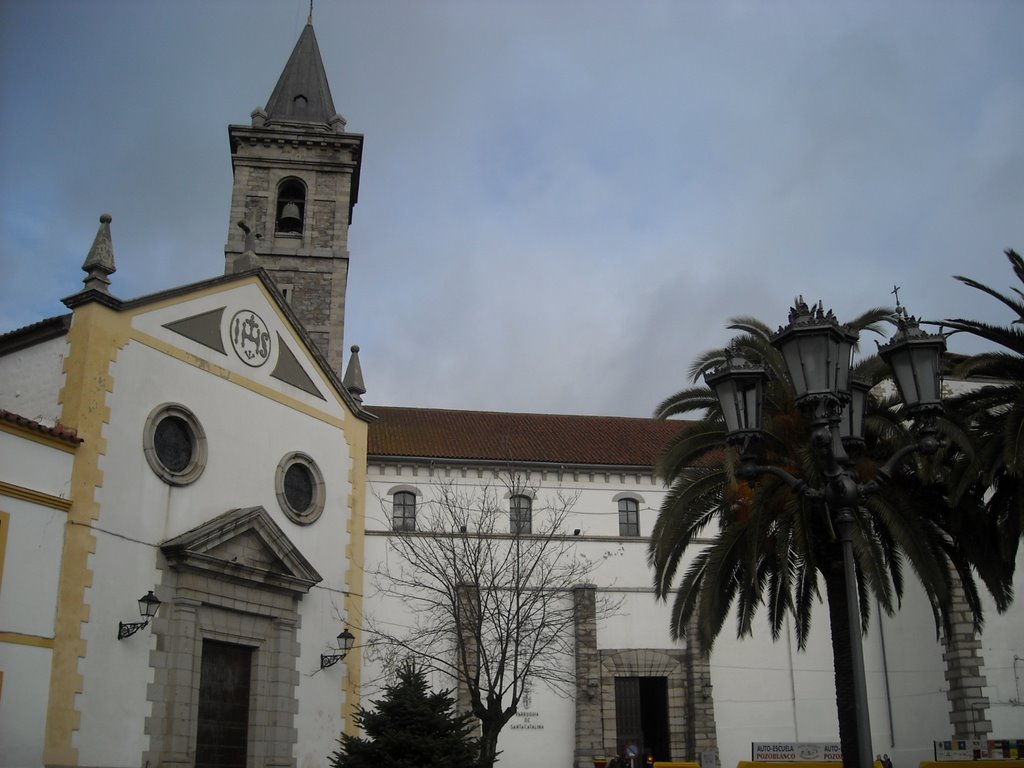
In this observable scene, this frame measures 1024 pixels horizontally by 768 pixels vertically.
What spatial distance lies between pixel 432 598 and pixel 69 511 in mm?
15133

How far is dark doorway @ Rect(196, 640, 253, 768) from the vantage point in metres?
18.5

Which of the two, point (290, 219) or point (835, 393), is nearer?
point (835, 393)

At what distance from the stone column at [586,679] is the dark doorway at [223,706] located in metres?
12.2

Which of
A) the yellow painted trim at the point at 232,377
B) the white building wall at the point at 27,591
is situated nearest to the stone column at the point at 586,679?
the yellow painted trim at the point at 232,377

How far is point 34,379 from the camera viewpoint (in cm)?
1736

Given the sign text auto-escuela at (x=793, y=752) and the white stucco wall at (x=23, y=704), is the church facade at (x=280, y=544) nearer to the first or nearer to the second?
the white stucco wall at (x=23, y=704)

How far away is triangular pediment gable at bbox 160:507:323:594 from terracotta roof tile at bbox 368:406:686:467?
10.8m

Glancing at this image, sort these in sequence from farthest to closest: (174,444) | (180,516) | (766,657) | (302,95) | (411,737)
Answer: (302,95)
(766,657)
(174,444)
(180,516)
(411,737)

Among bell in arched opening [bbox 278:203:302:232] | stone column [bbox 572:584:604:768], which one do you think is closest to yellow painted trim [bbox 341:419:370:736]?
stone column [bbox 572:584:604:768]

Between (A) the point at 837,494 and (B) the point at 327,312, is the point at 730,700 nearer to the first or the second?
(B) the point at 327,312

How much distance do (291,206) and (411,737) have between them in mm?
24276

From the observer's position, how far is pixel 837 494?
955cm

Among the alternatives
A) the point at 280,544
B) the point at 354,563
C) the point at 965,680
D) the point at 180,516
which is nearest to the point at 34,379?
the point at 180,516

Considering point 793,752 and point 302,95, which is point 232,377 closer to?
point 793,752
